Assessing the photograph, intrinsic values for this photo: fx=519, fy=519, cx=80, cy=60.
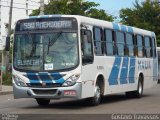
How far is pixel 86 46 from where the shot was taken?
17.1 meters

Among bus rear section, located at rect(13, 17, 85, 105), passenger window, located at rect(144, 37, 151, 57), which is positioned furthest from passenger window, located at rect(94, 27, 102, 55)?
passenger window, located at rect(144, 37, 151, 57)

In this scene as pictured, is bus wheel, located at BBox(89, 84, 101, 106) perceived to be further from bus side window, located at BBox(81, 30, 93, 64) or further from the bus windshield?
the bus windshield

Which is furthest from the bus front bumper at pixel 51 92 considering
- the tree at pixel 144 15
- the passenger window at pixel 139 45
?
the tree at pixel 144 15

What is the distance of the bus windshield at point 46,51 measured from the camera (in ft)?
54.3

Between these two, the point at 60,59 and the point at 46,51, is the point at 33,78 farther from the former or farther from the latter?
the point at 60,59

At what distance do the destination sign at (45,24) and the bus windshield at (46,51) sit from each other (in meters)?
0.21

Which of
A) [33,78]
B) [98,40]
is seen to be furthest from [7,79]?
[33,78]

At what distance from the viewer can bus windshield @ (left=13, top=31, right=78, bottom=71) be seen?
16562 mm

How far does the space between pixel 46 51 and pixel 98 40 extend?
2.32 meters

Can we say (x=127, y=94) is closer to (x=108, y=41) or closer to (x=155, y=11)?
(x=108, y=41)

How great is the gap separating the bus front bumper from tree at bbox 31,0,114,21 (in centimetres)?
2071

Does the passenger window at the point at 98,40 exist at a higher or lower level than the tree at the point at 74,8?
lower

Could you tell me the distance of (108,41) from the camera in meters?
19.2

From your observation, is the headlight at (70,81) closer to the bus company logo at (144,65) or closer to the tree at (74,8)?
the bus company logo at (144,65)
